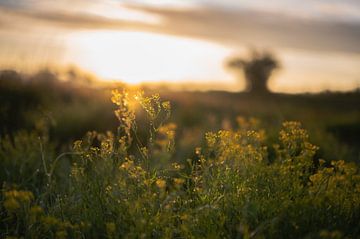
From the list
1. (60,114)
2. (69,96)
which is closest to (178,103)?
(69,96)

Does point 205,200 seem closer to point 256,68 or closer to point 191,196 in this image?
point 191,196

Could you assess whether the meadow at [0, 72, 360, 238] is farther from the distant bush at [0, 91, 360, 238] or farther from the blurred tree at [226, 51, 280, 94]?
the blurred tree at [226, 51, 280, 94]

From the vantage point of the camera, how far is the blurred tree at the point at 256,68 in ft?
122

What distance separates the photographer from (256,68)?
124ft

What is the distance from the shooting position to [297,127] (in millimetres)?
4504

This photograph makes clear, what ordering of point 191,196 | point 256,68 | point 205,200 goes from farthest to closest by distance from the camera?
point 256,68 → point 191,196 → point 205,200

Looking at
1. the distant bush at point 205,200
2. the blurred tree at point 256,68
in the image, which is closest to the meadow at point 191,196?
the distant bush at point 205,200

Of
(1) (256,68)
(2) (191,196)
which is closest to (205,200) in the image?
(2) (191,196)

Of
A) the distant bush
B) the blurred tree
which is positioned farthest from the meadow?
the blurred tree

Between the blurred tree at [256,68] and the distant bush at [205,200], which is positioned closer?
the distant bush at [205,200]

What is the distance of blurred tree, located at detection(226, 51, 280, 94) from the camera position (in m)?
Result: 37.3

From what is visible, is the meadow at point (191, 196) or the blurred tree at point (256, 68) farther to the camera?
the blurred tree at point (256, 68)

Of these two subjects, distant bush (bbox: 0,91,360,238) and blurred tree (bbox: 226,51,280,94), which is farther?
blurred tree (bbox: 226,51,280,94)

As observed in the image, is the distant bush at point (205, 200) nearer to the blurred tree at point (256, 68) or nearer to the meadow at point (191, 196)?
the meadow at point (191, 196)
